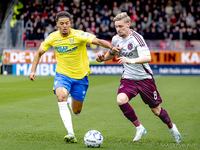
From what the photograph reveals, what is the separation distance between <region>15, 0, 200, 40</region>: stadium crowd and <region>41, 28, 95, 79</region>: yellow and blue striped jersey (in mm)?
16529

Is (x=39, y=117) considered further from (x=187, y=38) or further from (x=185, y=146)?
(x=187, y=38)

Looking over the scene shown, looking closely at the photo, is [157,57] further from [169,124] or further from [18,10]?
[169,124]

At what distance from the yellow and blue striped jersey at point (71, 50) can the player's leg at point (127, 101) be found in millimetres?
927

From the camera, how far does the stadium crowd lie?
2303 cm

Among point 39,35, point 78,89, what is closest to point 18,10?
point 39,35

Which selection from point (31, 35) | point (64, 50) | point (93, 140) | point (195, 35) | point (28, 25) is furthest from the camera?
point (28, 25)

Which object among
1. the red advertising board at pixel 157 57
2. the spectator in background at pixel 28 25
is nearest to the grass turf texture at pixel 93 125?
the red advertising board at pixel 157 57

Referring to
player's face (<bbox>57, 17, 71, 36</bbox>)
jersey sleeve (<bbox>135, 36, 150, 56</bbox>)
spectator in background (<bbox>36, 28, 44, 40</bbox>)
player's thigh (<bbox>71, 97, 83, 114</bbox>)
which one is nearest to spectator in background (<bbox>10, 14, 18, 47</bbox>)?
spectator in background (<bbox>36, 28, 44, 40</bbox>)

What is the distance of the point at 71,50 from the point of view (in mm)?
5910

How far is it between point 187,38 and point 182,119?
52.6 ft

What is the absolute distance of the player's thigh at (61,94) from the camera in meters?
5.43

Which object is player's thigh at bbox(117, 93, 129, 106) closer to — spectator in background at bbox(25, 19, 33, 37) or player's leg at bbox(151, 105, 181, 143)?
player's leg at bbox(151, 105, 181, 143)

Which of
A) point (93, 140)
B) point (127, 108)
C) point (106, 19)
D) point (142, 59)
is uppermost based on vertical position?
point (106, 19)

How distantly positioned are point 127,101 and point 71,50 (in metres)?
1.32
